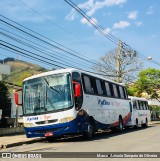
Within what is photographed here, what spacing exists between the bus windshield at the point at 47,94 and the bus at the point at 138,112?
12.2m

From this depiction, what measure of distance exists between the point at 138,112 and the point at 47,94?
1721cm

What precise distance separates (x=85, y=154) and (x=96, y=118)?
8067mm

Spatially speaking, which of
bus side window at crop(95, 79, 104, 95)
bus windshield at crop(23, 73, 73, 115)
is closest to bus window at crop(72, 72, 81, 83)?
bus windshield at crop(23, 73, 73, 115)

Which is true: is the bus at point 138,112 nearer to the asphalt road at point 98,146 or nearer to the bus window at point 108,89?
the bus window at point 108,89

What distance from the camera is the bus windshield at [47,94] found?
16.6 m

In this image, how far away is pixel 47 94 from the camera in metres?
16.9

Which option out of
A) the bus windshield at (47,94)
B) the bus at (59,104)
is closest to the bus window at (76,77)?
the bus at (59,104)

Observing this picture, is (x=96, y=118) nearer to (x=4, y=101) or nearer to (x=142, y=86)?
(x=4, y=101)

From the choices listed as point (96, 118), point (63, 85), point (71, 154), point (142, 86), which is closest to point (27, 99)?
point (63, 85)

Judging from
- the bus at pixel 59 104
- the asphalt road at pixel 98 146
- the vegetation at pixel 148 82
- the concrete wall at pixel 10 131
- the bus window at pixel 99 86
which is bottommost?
the asphalt road at pixel 98 146

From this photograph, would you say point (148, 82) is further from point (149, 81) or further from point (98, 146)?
point (98, 146)

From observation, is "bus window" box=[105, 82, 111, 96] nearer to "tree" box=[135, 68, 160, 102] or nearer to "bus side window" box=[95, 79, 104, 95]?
"bus side window" box=[95, 79, 104, 95]

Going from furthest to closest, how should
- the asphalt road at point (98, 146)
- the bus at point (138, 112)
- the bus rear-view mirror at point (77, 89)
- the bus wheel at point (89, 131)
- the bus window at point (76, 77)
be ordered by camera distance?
the bus at point (138, 112) < the bus wheel at point (89, 131) < the bus window at point (76, 77) < the bus rear-view mirror at point (77, 89) < the asphalt road at point (98, 146)

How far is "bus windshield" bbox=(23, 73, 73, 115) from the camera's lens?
16562mm
